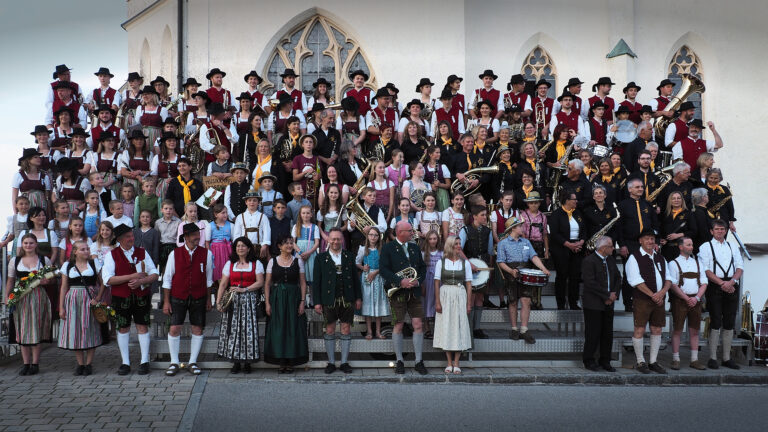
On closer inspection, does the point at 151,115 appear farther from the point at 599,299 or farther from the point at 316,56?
the point at 599,299

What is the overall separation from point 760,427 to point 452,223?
453 centimetres

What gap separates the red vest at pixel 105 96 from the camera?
517 inches

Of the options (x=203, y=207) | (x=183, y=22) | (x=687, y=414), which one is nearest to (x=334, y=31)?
(x=183, y=22)

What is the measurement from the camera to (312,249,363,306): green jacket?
27.7 ft

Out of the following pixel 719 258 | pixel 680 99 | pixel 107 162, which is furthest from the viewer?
pixel 680 99

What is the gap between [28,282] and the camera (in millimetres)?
8484

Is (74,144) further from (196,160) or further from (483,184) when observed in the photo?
(483,184)

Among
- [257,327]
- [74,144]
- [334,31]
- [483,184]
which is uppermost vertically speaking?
[334,31]

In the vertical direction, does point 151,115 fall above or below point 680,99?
below

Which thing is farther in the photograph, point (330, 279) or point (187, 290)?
point (330, 279)

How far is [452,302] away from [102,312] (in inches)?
175

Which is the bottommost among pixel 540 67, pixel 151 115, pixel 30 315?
pixel 30 315

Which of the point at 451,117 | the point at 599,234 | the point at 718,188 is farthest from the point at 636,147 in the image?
the point at 451,117

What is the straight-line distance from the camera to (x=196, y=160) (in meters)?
11.1
